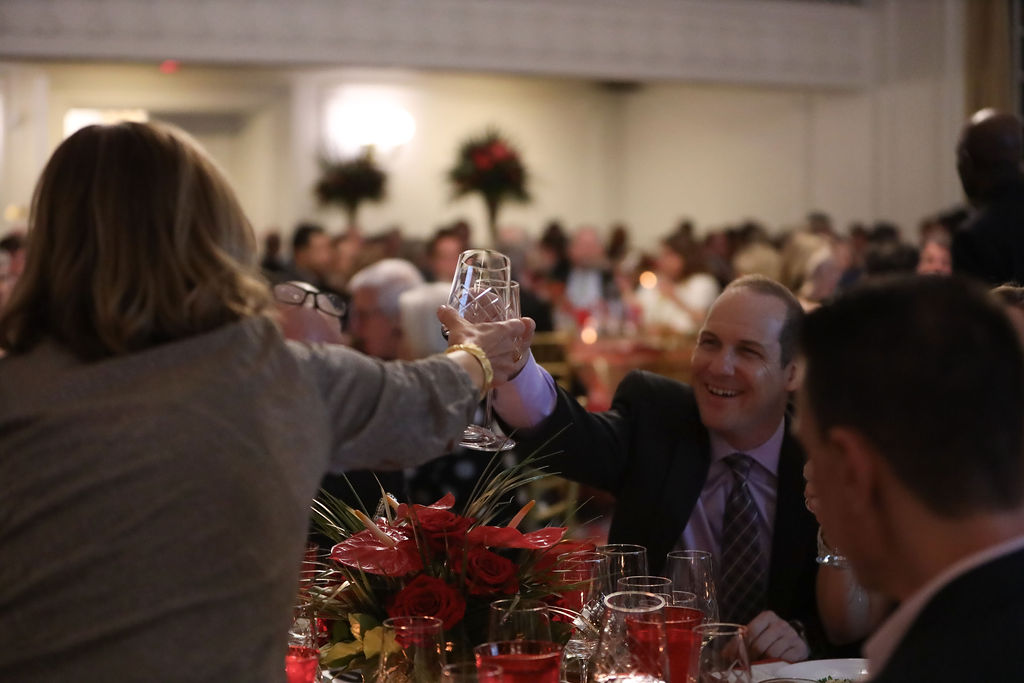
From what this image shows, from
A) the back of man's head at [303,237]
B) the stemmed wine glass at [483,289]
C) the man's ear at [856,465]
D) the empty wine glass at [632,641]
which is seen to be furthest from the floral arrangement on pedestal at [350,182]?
the man's ear at [856,465]

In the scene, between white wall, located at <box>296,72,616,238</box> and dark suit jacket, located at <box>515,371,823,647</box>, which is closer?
dark suit jacket, located at <box>515,371,823,647</box>

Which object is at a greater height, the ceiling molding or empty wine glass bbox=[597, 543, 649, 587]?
the ceiling molding

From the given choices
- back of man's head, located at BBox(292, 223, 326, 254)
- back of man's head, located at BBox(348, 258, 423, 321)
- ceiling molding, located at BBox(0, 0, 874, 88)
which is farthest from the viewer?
back of man's head, located at BBox(292, 223, 326, 254)

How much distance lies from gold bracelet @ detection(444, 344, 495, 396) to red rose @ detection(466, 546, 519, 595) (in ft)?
0.83

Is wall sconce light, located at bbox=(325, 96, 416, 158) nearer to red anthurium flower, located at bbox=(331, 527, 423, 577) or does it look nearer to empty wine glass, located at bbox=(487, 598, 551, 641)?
red anthurium flower, located at bbox=(331, 527, 423, 577)

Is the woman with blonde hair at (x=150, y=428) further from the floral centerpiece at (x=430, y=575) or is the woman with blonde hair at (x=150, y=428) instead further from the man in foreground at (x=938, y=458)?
the man in foreground at (x=938, y=458)

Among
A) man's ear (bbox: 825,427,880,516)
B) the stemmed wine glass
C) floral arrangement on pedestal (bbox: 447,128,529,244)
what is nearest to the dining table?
the stemmed wine glass

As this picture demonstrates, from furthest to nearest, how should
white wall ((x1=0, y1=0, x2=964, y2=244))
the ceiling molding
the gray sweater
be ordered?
white wall ((x1=0, y1=0, x2=964, y2=244)) < the ceiling molding < the gray sweater

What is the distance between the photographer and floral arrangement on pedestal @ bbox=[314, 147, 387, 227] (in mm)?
12242

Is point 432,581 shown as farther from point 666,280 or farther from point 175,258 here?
point 666,280

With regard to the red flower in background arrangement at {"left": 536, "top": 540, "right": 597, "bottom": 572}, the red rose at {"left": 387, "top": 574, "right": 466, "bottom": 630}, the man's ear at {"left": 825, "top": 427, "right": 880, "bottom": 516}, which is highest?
the man's ear at {"left": 825, "top": 427, "right": 880, "bottom": 516}

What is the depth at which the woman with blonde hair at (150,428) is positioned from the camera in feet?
4.04

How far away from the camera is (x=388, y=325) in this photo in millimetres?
4070

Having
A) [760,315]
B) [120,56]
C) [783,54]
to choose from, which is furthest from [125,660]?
[783,54]
